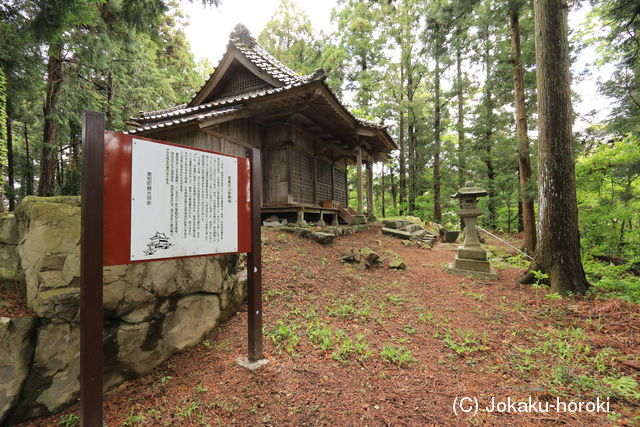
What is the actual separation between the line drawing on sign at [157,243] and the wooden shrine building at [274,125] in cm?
539

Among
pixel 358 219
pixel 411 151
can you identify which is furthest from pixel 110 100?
pixel 411 151

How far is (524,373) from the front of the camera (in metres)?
2.58

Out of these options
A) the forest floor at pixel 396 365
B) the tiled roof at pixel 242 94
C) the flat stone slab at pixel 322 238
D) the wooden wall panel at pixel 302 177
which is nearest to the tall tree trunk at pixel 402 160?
the tiled roof at pixel 242 94

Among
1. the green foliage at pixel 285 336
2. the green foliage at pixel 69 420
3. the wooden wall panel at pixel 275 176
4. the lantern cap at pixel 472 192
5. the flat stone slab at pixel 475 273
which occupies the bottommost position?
the green foliage at pixel 69 420

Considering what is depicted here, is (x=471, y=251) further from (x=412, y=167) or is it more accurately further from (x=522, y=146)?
(x=412, y=167)

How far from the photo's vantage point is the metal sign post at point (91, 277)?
180cm

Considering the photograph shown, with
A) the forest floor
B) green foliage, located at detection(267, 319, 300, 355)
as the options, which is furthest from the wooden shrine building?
green foliage, located at detection(267, 319, 300, 355)

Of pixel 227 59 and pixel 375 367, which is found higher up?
pixel 227 59

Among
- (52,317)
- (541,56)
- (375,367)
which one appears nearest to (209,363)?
(52,317)

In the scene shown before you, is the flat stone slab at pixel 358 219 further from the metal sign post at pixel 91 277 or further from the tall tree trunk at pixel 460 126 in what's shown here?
the metal sign post at pixel 91 277

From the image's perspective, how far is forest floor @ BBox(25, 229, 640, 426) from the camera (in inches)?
84.5

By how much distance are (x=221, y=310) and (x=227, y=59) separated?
987 cm

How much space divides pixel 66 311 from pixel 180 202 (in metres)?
1.53

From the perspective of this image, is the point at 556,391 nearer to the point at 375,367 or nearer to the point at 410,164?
the point at 375,367
